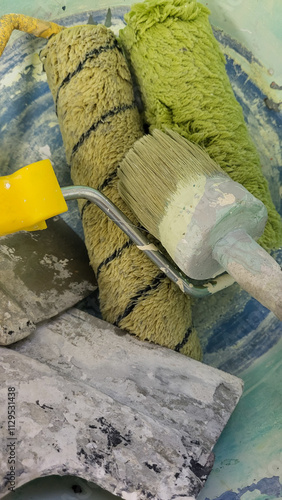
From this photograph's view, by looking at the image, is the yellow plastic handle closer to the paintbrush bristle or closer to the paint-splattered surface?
the paintbrush bristle

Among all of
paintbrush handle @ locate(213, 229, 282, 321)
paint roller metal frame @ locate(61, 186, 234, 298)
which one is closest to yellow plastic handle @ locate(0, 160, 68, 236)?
paint roller metal frame @ locate(61, 186, 234, 298)

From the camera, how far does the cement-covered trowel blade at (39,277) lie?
76 centimetres

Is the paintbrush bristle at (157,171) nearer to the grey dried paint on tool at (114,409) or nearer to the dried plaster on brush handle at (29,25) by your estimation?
the grey dried paint on tool at (114,409)

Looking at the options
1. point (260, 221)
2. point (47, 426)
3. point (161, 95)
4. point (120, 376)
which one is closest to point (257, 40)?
point (161, 95)

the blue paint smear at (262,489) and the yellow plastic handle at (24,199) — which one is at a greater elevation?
the yellow plastic handle at (24,199)

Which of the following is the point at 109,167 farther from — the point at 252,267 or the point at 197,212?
the point at 252,267

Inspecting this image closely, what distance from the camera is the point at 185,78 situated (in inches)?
33.6

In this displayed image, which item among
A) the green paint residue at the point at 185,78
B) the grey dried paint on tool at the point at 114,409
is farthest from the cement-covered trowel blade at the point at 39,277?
the green paint residue at the point at 185,78

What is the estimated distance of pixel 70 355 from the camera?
760 mm

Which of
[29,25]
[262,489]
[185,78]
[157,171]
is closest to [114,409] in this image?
[262,489]

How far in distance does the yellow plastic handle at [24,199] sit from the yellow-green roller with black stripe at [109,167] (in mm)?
154

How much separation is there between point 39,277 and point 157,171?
27 cm

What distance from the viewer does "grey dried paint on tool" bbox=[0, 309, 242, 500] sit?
61cm

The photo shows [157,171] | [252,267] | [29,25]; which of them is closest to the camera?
[252,267]
